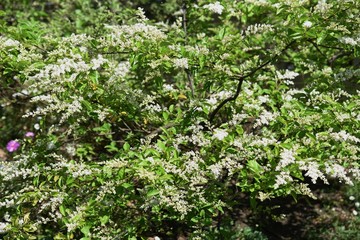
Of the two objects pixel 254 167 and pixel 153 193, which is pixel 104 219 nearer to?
pixel 153 193

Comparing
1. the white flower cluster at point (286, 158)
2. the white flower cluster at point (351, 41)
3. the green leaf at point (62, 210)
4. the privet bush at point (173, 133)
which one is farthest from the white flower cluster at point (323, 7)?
the green leaf at point (62, 210)

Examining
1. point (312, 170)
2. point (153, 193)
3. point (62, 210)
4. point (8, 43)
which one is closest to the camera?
point (312, 170)

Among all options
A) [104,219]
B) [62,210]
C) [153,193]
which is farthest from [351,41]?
[62,210]

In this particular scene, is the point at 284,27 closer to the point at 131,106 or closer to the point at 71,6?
the point at 131,106

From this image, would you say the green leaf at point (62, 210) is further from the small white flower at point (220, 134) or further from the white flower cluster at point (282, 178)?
the white flower cluster at point (282, 178)

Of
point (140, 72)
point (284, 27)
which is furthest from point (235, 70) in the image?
point (140, 72)

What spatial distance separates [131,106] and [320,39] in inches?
56.1

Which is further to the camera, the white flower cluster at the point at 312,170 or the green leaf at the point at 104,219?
→ the green leaf at the point at 104,219

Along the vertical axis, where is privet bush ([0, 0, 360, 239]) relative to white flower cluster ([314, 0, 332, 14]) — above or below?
below

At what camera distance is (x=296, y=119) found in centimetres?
279

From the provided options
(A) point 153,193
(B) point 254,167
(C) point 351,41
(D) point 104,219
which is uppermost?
(C) point 351,41

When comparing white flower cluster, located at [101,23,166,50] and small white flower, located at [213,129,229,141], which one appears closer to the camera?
small white flower, located at [213,129,229,141]

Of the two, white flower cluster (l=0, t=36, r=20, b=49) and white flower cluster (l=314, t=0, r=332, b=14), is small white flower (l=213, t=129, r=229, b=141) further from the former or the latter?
white flower cluster (l=0, t=36, r=20, b=49)

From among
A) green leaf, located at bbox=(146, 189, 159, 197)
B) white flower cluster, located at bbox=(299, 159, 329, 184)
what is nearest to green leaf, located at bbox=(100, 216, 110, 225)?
green leaf, located at bbox=(146, 189, 159, 197)
